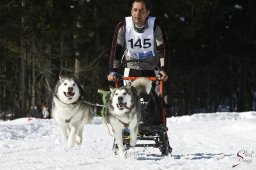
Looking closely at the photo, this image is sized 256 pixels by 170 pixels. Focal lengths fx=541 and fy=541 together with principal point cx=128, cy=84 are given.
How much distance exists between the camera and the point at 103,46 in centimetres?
2447

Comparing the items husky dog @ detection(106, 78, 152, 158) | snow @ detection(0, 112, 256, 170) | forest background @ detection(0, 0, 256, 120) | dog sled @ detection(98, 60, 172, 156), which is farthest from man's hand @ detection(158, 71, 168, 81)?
forest background @ detection(0, 0, 256, 120)

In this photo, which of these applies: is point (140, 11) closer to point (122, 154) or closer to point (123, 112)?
point (123, 112)

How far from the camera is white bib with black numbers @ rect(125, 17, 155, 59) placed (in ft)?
23.1

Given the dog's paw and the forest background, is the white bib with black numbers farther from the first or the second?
the forest background

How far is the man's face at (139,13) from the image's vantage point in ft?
22.5

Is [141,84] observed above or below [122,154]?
above

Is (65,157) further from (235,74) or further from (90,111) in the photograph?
(235,74)

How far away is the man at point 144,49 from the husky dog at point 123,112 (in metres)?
0.37

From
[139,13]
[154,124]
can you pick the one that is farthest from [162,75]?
[139,13]

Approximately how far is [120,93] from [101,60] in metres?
18.5

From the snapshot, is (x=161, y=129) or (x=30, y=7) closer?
(x=161, y=129)

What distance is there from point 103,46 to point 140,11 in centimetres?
1765

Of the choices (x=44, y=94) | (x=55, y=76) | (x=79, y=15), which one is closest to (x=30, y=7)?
(x=79, y=15)

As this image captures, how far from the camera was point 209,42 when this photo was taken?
29484 mm
